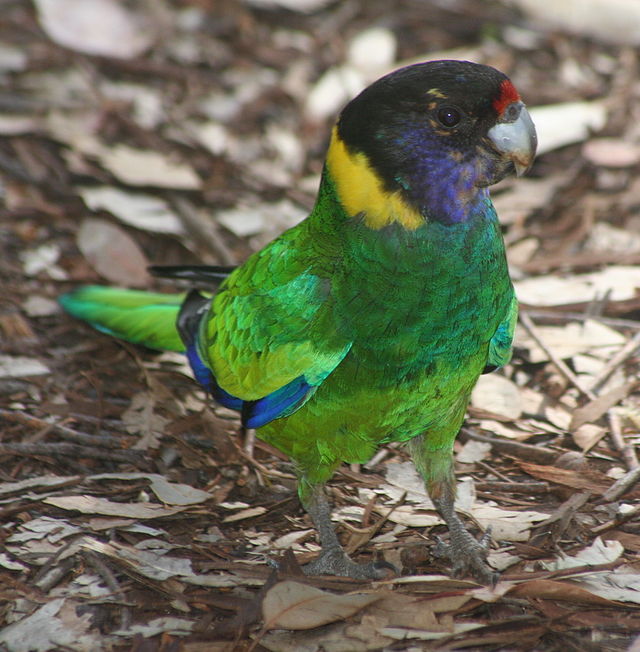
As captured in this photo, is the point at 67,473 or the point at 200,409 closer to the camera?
the point at 67,473

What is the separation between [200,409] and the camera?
4188 millimetres

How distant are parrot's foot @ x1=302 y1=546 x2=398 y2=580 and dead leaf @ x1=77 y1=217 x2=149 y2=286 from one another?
6.96ft

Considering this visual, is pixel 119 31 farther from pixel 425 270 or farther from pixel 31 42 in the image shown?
pixel 425 270

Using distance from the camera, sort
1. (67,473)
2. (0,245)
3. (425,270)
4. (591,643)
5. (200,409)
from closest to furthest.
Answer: (591,643), (425,270), (67,473), (200,409), (0,245)

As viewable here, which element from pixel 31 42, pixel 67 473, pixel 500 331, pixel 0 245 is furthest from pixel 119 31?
pixel 500 331

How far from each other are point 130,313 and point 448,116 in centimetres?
191

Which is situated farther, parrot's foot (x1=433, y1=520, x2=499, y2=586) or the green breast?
parrot's foot (x1=433, y1=520, x2=499, y2=586)

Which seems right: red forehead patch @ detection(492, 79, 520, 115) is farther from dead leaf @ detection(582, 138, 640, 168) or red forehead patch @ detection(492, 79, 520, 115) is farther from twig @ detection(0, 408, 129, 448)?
dead leaf @ detection(582, 138, 640, 168)

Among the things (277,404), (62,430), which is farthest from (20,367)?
Answer: (277,404)

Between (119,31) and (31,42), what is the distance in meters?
0.57

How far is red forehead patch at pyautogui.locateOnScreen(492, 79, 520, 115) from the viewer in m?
2.97

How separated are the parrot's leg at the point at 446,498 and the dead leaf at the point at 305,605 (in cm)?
46

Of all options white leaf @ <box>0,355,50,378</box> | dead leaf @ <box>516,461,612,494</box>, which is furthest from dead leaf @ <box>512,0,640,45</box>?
white leaf @ <box>0,355,50,378</box>

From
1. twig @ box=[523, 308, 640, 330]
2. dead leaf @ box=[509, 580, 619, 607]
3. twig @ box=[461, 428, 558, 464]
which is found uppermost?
twig @ box=[523, 308, 640, 330]
